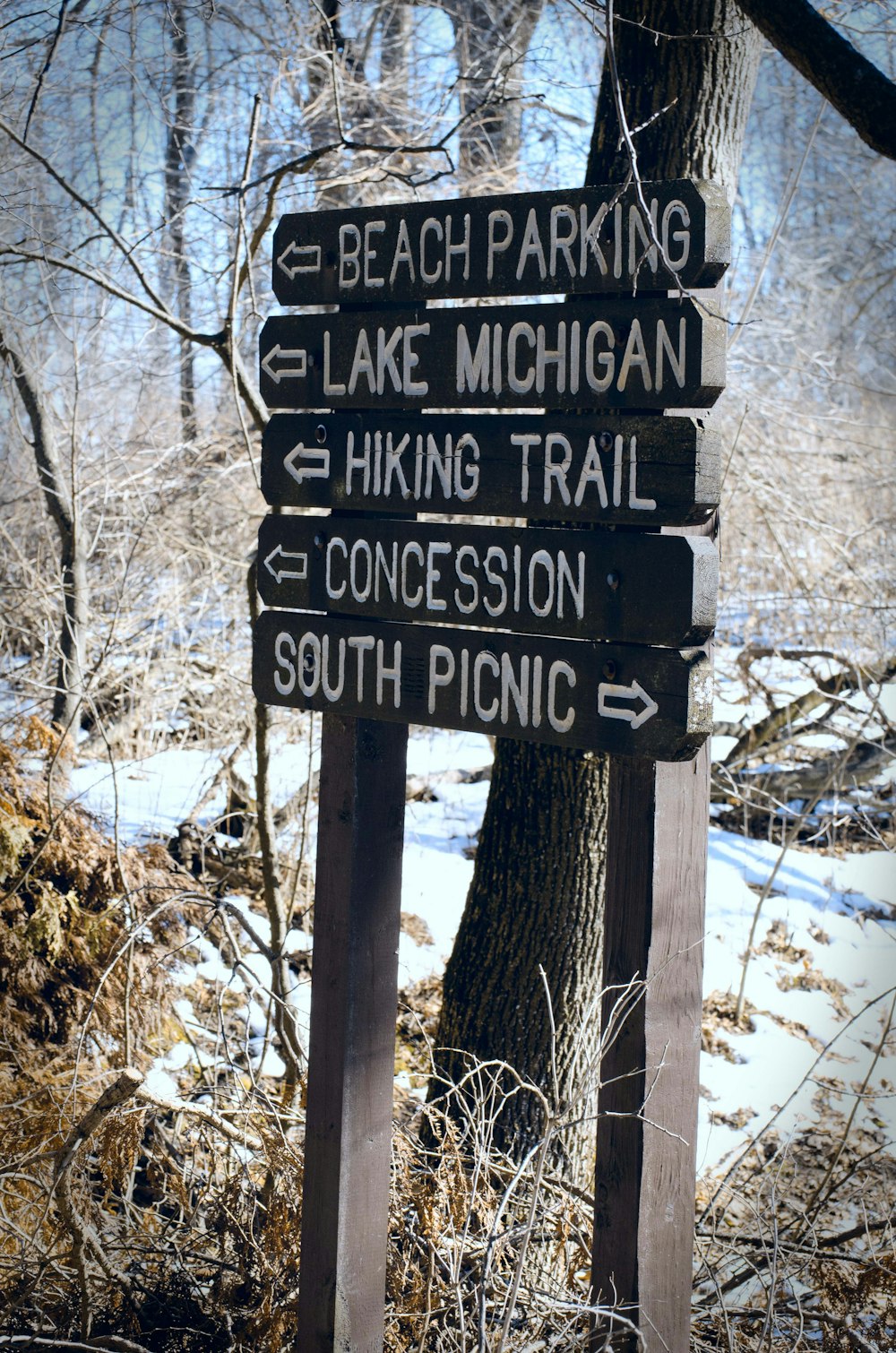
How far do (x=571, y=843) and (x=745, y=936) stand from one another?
3001 mm

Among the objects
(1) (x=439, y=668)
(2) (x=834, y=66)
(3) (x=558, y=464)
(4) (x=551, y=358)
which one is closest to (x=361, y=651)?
(1) (x=439, y=668)

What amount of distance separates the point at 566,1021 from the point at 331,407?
223 cm

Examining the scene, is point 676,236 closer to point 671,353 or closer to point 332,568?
point 671,353

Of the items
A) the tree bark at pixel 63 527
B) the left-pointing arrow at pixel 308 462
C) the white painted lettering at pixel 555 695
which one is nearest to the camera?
the white painted lettering at pixel 555 695

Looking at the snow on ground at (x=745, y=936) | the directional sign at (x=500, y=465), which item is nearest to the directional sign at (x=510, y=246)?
the directional sign at (x=500, y=465)

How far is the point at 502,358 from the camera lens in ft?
7.20

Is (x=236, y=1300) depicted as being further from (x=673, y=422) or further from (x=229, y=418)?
(x=229, y=418)

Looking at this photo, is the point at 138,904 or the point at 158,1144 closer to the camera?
the point at 158,1144

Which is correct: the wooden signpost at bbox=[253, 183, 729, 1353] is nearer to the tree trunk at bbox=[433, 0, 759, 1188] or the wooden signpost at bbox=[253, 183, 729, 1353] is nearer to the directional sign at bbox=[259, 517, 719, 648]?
the directional sign at bbox=[259, 517, 719, 648]

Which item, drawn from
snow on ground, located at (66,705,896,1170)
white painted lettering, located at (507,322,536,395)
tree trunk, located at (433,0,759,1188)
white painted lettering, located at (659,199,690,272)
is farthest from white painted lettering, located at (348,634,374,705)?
snow on ground, located at (66,705,896,1170)

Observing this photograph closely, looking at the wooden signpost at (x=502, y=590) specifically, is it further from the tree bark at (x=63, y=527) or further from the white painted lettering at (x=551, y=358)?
the tree bark at (x=63, y=527)

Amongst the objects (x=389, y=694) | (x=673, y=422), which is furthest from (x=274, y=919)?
(x=673, y=422)

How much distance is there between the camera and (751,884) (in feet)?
22.3

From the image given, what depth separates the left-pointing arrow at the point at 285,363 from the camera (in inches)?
97.0
